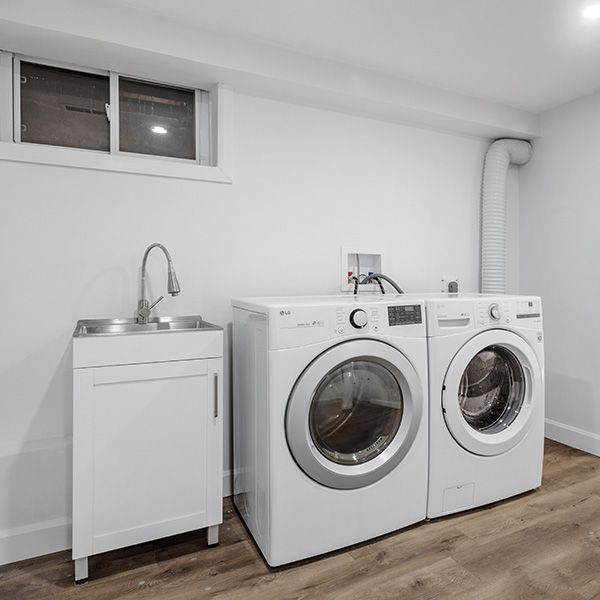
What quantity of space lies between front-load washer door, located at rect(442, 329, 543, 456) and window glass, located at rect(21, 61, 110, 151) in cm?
206

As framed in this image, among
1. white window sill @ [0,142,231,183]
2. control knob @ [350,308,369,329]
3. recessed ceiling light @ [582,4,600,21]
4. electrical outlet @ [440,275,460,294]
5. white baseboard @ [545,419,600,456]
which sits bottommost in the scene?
white baseboard @ [545,419,600,456]

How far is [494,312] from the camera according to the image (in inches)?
82.2

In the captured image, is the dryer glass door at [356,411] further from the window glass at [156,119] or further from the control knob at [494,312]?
the window glass at [156,119]

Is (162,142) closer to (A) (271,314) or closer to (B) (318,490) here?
(A) (271,314)

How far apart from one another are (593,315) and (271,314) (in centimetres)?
231

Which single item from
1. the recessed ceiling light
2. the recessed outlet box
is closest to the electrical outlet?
the recessed outlet box

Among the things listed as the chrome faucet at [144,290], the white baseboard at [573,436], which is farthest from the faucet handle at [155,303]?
the white baseboard at [573,436]

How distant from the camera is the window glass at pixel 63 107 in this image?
2.00 m

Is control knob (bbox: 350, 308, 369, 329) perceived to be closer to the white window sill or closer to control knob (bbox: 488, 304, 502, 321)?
control knob (bbox: 488, 304, 502, 321)

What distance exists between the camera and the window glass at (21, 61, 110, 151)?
200 centimetres

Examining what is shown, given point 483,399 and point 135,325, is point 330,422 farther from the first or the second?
point 135,325

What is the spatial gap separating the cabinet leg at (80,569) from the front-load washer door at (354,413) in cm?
88

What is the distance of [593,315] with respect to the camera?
278 centimetres

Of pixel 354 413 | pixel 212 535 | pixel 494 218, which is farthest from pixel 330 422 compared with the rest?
pixel 494 218
